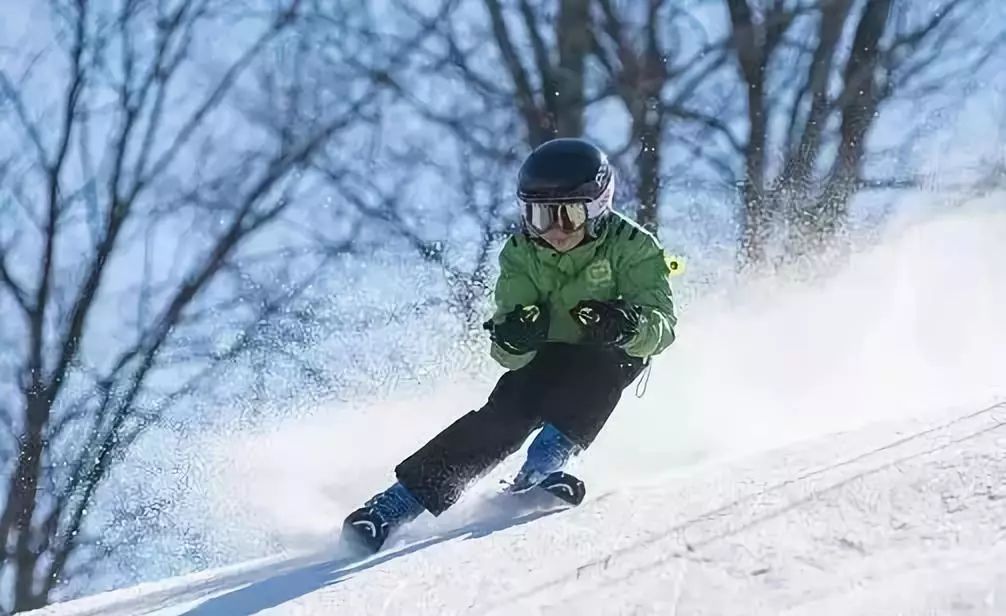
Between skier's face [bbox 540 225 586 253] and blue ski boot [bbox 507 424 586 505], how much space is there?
526mm

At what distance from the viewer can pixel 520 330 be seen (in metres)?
2.85

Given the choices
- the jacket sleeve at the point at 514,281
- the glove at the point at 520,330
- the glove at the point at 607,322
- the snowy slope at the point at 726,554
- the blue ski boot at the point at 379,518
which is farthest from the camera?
the jacket sleeve at the point at 514,281

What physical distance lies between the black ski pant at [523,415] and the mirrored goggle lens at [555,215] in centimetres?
34

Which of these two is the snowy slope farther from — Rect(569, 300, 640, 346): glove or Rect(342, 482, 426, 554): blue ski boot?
Rect(569, 300, 640, 346): glove

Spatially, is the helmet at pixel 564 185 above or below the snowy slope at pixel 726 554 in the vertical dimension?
above

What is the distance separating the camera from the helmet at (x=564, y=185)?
2.85 meters

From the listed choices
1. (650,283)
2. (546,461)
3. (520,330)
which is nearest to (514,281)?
(520,330)

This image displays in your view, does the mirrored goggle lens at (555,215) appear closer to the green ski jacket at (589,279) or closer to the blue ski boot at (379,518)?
the green ski jacket at (589,279)

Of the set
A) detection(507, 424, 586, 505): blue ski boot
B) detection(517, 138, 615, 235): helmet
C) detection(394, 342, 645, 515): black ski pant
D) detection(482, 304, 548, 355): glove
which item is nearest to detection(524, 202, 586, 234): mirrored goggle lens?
detection(517, 138, 615, 235): helmet

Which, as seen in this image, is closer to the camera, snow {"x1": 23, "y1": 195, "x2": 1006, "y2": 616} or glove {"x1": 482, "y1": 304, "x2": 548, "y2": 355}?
snow {"x1": 23, "y1": 195, "x2": 1006, "y2": 616}

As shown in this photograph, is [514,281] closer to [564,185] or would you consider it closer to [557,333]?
[557,333]

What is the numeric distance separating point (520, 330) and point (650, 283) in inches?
A: 16.1

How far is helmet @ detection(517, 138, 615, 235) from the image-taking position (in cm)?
285

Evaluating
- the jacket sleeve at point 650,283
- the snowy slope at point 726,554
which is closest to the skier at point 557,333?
the jacket sleeve at point 650,283
